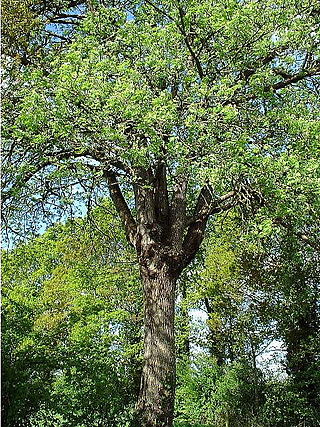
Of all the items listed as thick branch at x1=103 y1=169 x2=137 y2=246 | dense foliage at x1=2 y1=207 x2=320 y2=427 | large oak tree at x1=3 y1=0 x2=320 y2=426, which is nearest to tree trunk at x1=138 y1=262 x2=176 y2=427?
large oak tree at x1=3 y1=0 x2=320 y2=426

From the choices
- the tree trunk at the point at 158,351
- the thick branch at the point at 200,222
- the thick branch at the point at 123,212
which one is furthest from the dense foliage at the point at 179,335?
the thick branch at the point at 123,212

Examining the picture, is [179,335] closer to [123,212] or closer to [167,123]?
[123,212]

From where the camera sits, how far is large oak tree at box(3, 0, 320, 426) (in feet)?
23.8

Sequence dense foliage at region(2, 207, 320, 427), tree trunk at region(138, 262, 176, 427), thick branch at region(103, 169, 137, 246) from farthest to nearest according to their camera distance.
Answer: thick branch at region(103, 169, 137, 246) < dense foliage at region(2, 207, 320, 427) < tree trunk at region(138, 262, 176, 427)

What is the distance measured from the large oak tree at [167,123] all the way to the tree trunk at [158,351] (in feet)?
0.06

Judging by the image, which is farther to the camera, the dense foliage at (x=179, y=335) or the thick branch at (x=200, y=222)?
the thick branch at (x=200, y=222)

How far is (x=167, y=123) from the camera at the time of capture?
734 cm

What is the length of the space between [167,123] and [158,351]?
3.18 m

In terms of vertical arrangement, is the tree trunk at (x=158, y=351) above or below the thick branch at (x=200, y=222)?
below

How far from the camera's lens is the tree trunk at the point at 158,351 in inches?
308

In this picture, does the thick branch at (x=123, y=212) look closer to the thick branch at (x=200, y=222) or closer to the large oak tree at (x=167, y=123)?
the large oak tree at (x=167, y=123)

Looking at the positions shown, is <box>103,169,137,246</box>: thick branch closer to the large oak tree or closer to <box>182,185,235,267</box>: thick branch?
the large oak tree

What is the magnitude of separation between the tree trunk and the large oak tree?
0.02m

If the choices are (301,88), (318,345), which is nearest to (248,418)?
(318,345)
